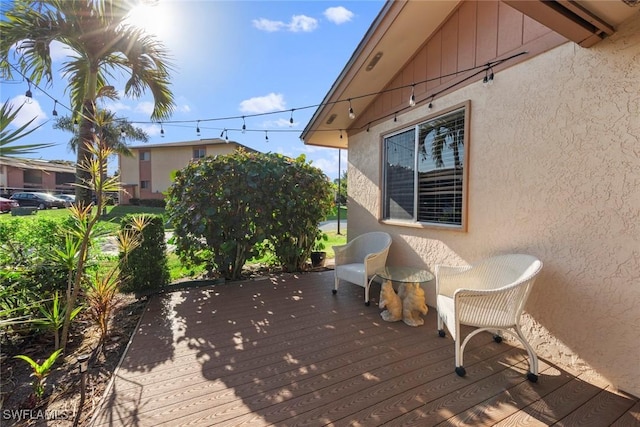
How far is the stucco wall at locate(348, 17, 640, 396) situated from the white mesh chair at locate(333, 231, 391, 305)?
50.8 inches

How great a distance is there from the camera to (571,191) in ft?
7.85

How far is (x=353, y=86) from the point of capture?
4.66 m

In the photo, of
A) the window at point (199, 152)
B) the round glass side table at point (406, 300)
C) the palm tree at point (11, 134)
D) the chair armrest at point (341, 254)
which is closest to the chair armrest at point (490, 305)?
the round glass side table at point (406, 300)

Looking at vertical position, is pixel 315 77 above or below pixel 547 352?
above

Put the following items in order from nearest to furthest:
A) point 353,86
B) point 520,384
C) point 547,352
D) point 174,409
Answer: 1. point 174,409
2. point 520,384
3. point 547,352
4. point 353,86

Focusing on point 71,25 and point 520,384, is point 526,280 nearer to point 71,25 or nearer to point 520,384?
point 520,384

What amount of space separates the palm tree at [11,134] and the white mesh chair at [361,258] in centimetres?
346

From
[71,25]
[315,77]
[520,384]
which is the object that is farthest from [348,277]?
[71,25]

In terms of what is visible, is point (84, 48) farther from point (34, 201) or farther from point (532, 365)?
point (34, 201)

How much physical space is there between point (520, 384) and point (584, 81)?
257 cm

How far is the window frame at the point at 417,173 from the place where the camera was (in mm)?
3327

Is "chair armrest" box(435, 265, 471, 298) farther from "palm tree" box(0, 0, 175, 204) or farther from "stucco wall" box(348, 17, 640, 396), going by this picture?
"palm tree" box(0, 0, 175, 204)

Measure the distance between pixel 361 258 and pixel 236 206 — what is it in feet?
8.04

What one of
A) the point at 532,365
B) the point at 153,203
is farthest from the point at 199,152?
the point at 532,365
